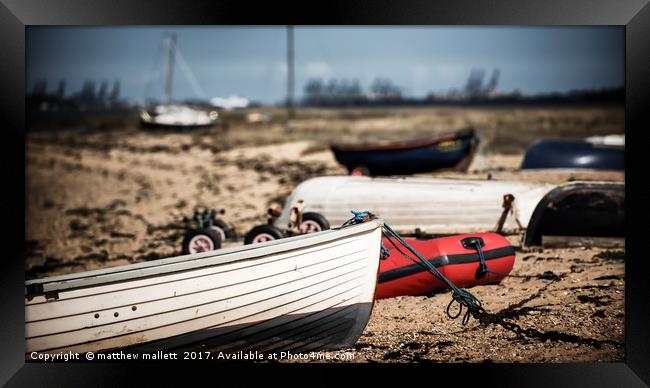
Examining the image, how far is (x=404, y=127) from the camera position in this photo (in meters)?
32.6

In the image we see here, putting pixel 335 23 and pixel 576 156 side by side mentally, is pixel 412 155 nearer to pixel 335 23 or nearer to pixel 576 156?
pixel 576 156

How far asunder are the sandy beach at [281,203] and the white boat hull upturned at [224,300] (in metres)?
0.66

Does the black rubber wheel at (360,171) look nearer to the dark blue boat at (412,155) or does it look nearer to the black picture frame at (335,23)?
the dark blue boat at (412,155)

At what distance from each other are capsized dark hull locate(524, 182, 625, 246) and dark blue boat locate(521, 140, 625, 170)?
15.2ft

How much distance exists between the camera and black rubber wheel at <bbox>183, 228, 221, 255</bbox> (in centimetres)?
882

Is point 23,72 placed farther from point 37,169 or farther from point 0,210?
point 37,169

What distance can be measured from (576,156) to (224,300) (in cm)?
1023

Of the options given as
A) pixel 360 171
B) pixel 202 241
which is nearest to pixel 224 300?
pixel 202 241

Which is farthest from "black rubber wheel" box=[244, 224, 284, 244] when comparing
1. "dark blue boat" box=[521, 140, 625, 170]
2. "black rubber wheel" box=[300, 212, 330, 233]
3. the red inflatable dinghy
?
"dark blue boat" box=[521, 140, 625, 170]

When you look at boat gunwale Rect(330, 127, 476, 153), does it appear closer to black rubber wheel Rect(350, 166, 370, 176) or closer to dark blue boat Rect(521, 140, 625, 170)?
black rubber wheel Rect(350, 166, 370, 176)

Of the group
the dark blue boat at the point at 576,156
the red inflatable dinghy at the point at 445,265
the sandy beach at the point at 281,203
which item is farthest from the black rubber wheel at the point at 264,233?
the dark blue boat at the point at 576,156

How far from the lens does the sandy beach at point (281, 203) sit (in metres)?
6.29

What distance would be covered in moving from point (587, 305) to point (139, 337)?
15.2 feet

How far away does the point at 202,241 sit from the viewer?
890cm
